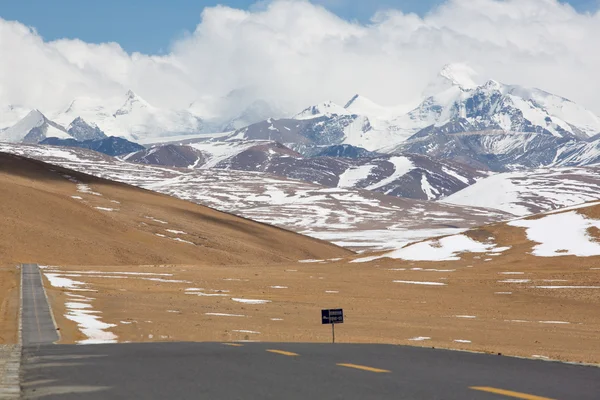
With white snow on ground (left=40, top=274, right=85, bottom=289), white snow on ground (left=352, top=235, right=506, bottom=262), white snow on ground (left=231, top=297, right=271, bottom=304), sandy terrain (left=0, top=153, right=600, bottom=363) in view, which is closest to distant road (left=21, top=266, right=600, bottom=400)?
sandy terrain (left=0, top=153, right=600, bottom=363)

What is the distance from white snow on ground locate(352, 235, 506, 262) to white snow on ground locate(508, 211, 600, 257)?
8281 mm

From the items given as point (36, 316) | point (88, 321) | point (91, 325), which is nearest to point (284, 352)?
point (91, 325)

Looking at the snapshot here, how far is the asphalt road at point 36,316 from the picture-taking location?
27.7 m

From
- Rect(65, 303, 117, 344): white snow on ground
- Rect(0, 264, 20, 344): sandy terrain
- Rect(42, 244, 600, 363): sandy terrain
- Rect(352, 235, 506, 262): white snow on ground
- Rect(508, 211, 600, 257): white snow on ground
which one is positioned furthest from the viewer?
Rect(352, 235, 506, 262): white snow on ground

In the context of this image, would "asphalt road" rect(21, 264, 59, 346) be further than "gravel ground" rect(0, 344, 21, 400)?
Yes

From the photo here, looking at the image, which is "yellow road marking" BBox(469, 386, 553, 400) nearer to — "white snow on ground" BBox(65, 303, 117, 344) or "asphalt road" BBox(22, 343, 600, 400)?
"asphalt road" BBox(22, 343, 600, 400)

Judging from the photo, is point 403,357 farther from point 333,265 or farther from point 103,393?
point 333,265

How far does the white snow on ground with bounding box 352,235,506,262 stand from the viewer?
127 m

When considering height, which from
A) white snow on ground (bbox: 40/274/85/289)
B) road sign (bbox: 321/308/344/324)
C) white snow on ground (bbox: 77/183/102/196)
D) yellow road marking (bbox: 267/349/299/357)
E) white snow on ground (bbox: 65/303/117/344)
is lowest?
yellow road marking (bbox: 267/349/299/357)

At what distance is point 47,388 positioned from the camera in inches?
655

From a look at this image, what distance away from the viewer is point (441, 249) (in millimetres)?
131125

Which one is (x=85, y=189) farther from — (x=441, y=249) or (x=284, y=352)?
(x=284, y=352)

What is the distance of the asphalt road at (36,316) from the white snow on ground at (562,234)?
80.0 meters

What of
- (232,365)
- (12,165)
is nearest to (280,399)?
(232,365)
